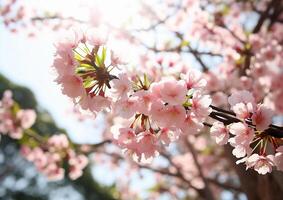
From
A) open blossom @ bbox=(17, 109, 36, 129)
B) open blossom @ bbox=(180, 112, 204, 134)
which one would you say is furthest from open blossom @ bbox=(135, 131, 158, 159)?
open blossom @ bbox=(17, 109, 36, 129)

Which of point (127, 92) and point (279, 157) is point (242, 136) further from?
point (127, 92)

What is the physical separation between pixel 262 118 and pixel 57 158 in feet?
11.5

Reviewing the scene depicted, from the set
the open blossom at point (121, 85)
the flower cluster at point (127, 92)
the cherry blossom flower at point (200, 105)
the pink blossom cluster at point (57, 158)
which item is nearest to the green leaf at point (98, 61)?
the flower cluster at point (127, 92)

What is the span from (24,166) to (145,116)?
1424cm

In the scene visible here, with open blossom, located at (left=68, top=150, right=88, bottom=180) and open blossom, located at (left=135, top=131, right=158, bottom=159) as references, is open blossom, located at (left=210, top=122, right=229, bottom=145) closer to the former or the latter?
open blossom, located at (left=135, top=131, right=158, bottom=159)

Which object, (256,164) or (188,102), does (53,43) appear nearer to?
(188,102)

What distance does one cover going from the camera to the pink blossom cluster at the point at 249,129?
1.47 metres

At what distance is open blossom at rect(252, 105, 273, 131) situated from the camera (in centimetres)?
142

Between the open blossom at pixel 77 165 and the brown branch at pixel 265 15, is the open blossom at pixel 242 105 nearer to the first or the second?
the brown branch at pixel 265 15

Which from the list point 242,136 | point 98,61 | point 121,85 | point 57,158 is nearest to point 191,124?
point 242,136

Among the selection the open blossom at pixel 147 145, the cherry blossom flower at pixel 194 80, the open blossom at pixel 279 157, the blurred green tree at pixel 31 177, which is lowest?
the open blossom at pixel 279 157

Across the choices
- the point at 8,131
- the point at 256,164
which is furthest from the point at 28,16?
the point at 256,164

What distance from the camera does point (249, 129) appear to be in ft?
4.98

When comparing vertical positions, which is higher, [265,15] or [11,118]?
[265,15]
